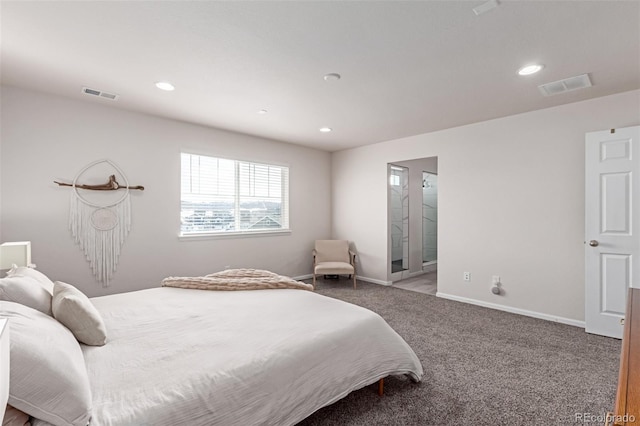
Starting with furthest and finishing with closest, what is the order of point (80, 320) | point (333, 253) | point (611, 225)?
point (333, 253)
point (611, 225)
point (80, 320)

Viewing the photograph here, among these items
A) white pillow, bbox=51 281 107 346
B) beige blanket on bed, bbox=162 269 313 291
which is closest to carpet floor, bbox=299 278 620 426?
beige blanket on bed, bbox=162 269 313 291

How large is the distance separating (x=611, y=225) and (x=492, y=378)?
2.19 m

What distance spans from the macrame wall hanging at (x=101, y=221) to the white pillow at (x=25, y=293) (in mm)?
2022

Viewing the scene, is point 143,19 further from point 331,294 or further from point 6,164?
point 331,294

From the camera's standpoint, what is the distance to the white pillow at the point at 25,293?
Answer: 5.13ft

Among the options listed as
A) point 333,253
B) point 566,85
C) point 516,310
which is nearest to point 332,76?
point 566,85

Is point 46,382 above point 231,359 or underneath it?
above

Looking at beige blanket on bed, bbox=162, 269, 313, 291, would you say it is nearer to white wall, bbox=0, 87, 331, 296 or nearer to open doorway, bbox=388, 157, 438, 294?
white wall, bbox=0, 87, 331, 296

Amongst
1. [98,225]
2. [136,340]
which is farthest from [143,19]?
[98,225]

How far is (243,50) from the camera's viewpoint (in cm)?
235

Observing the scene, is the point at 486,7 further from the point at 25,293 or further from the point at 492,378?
the point at 25,293

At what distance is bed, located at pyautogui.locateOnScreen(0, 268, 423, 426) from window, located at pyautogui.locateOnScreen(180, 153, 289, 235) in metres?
2.11

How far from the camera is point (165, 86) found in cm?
304

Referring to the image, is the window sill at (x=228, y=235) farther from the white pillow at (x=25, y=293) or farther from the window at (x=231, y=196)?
the white pillow at (x=25, y=293)
